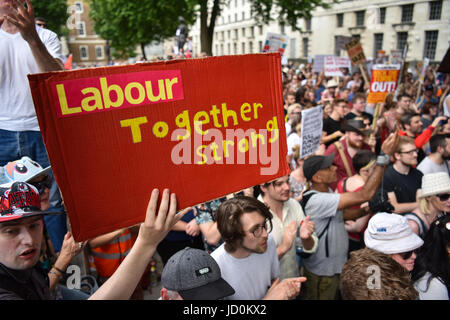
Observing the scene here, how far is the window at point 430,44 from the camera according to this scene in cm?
3059

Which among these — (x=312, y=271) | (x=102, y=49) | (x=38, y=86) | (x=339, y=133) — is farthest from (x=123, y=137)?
(x=102, y=49)

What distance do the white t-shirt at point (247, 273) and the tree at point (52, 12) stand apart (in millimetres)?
32255

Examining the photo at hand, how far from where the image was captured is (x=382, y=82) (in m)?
6.28

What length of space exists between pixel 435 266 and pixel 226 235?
54.1 inches

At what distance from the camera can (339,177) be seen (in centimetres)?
454

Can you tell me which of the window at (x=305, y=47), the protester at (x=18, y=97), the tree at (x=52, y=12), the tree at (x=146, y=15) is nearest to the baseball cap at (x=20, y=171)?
the protester at (x=18, y=97)

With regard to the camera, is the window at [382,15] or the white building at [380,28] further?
the window at [382,15]

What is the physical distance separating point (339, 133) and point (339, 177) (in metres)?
1.42

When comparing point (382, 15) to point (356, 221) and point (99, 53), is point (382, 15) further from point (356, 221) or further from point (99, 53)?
point (99, 53)

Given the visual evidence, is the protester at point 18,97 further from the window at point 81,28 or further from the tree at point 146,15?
the window at point 81,28

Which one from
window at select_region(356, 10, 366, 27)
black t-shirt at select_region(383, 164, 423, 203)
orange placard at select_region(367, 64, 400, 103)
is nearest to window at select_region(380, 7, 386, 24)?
window at select_region(356, 10, 366, 27)

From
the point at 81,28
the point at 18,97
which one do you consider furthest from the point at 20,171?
the point at 81,28

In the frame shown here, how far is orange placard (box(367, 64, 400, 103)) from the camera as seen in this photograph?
6152 millimetres
